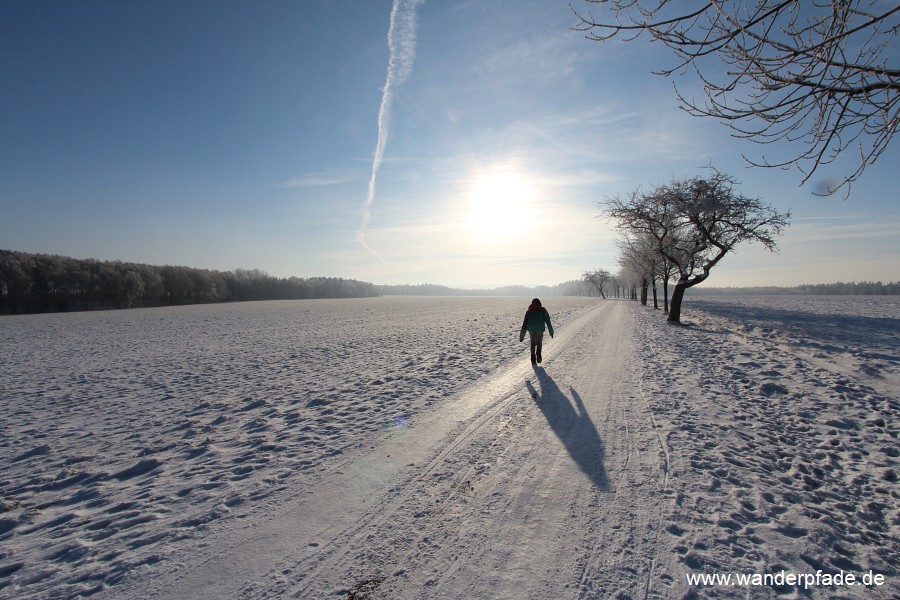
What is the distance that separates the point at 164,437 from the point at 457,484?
594cm

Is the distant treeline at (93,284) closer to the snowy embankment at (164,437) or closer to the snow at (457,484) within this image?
the snowy embankment at (164,437)

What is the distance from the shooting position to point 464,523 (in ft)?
12.8

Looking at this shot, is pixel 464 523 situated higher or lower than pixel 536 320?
lower

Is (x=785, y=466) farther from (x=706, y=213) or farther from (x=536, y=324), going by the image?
(x=706, y=213)

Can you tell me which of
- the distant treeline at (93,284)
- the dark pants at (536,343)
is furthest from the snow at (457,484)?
the distant treeline at (93,284)

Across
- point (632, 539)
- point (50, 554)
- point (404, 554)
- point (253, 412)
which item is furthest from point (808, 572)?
point (253, 412)

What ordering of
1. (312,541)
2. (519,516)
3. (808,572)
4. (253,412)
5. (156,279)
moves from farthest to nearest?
(156,279), (253,412), (519,516), (312,541), (808,572)

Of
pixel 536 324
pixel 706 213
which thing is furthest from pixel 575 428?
pixel 706 213

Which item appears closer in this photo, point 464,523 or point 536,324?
point 464,523

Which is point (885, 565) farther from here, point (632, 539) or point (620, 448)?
point (620, 448)

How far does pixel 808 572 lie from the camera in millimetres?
3189

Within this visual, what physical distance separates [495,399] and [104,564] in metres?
6.66

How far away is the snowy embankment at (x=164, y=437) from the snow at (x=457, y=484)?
0.14 feet

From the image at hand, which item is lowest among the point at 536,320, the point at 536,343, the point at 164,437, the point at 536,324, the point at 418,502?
the point at 164,437
